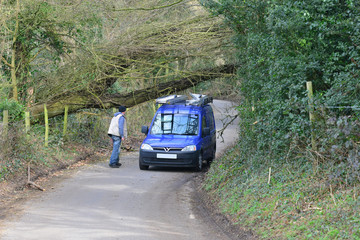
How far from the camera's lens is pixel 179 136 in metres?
16.8

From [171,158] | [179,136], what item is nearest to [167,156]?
[171,158]

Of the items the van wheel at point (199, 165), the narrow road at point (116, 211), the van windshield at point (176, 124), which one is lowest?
the narrow road at point (116, 211)

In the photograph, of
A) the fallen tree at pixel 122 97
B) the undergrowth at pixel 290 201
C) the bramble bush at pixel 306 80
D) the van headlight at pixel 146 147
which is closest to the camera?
the undergrowth at pixel 290 201

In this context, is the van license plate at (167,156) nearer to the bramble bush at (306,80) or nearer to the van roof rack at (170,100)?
the van roof rack at (170,100)

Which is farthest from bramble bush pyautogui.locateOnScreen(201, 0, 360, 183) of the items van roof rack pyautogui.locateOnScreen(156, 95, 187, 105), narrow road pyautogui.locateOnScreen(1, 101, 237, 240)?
van roof rack pyautogui.locateOnScreen(156, 95, 187, 105)

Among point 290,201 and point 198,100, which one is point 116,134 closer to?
point 198,100

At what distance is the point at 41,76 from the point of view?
1972 centimetres

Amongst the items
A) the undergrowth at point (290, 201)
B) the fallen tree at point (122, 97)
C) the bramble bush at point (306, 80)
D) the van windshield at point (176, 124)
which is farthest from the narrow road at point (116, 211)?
the fallen tree at point (122, 97)

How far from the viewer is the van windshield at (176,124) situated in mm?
17125

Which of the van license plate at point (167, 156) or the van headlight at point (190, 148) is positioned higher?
the van headlight at point (190, 148)

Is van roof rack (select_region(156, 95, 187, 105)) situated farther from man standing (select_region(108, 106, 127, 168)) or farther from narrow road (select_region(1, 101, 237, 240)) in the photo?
narrow road (select_region(1, 101, 237, 240))

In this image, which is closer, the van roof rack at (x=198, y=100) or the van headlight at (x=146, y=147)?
the van headlight at (x=146, y=147)

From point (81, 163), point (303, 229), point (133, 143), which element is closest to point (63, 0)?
point (81, 163)

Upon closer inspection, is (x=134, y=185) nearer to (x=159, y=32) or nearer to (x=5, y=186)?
(x=5, y=186)
